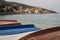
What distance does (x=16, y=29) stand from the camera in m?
2.09

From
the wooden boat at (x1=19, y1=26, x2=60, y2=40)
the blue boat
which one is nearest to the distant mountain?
the blue boat

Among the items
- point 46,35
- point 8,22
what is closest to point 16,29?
point 8,22

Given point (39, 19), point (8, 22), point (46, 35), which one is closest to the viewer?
point (46, 35)

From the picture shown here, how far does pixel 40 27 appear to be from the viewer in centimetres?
205

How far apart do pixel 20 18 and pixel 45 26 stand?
352 millimetres

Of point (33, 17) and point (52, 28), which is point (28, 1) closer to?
point (33, 17)

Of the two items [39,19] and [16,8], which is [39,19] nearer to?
[39,19]

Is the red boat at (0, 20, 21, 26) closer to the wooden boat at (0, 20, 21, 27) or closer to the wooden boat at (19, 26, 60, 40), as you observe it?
the wooden boat at (0, 20, 21, 27)

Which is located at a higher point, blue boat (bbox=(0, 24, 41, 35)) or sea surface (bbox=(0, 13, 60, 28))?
sea surface (bbox=(0, 13, 60, 28))

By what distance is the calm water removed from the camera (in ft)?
6.55

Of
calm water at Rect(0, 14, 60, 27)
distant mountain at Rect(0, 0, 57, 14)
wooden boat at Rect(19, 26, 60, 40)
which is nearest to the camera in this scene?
wooden boat at Rect(19, 26, 60, 40)

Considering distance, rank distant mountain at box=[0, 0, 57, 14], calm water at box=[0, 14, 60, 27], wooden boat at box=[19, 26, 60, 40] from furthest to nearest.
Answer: distant mountain at box=[0, 0, 57, 14]
calm water at box=[0, 14, 60, 27]
wooden boat at box=[19, 26, 60, 40]

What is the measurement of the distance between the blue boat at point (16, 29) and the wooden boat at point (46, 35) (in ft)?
0.44

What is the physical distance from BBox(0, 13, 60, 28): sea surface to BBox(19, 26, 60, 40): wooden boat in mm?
69
